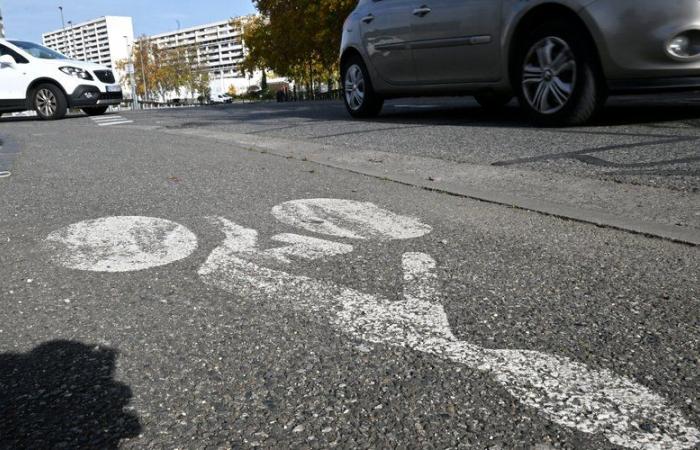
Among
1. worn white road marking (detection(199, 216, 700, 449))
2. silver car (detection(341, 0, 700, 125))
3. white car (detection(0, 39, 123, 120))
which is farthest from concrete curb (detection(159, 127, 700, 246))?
white car (detection(0, 39, 123, 120))

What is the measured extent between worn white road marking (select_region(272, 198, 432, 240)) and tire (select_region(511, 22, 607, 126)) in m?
3.13

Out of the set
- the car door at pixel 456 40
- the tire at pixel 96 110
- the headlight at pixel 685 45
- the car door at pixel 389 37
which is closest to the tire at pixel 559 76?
the car door at pixel 456 40

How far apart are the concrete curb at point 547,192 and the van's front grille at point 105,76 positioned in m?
10.6

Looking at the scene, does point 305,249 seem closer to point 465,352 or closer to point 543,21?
point 465,352

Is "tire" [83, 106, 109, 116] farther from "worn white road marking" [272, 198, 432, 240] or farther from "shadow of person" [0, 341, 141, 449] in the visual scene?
"shadow of person" [0, 341, 141, 449]

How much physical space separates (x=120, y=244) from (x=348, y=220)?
1092 mm

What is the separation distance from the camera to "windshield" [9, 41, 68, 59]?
13.8m

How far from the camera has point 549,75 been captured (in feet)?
19.6

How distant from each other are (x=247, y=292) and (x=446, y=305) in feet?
2.30

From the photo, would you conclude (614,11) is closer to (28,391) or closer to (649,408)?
(649,408)

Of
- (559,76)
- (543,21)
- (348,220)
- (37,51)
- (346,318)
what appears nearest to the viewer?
(346,318)

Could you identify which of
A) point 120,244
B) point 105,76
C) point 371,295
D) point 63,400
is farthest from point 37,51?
point 63,400

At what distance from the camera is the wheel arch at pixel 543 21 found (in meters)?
5.60

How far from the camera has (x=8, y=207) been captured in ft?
12.5
